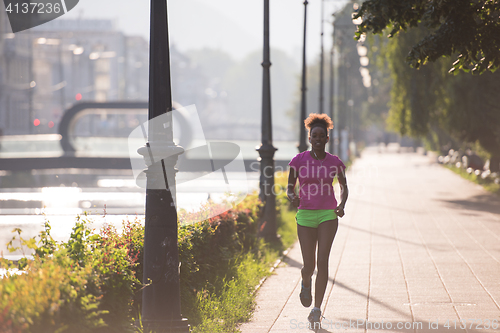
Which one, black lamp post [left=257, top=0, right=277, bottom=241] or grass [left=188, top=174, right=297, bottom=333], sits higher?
black lamp post [left=257, top=0, right=277, bottom=241]

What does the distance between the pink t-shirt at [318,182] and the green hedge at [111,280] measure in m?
1.36

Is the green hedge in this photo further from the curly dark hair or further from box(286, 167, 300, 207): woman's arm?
the curly dark hair

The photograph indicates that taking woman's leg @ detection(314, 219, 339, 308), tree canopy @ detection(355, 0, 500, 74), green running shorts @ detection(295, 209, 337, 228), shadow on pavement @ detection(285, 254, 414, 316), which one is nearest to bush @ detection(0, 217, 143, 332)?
green running shorts @ detection(295, 209, 337, 228)

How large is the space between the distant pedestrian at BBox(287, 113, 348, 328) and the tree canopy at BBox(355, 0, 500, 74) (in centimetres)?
159

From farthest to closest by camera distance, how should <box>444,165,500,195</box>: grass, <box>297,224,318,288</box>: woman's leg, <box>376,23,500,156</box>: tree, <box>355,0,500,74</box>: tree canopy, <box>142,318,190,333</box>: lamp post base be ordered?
<box>444,165,500,195</box>: grass < <box>376,23,500,156</box>: tree < <box>355,0,500,74</box>: tree canopy < <box>297,224,318,288</box>: woman's leg < <box>142,318,190,333</box>: lamp post base

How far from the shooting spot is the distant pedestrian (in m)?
5.47

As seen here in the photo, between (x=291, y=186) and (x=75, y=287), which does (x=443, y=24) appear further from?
(x=75, y=287)

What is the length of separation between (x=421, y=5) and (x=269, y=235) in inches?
209

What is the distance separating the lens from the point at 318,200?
5.47 m

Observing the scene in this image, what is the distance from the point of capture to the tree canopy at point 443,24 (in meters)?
6.52

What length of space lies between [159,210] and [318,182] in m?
1.41

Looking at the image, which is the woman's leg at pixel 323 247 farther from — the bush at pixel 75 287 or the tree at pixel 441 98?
the tree at pixel 441 98

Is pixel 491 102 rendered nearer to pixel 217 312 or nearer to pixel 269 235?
pixel 269 235

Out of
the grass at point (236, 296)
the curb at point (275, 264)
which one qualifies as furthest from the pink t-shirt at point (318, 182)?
the curb at point (275, 264)
